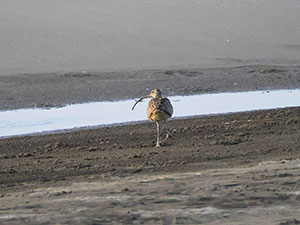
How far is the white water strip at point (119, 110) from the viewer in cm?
1145

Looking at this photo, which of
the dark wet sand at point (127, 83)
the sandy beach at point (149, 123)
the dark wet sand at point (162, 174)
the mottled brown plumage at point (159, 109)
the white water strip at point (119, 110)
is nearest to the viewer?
the dark wet sand at point (162, 174)

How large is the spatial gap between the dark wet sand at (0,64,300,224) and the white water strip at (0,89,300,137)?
71 cm

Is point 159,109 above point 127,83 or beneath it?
beneath

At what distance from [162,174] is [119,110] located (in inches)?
197

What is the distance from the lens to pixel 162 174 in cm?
762

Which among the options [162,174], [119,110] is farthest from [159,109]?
[119,110]

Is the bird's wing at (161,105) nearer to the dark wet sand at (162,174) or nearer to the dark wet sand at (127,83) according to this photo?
the dark wet sand at (162,174)

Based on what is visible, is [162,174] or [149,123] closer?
[162,174]

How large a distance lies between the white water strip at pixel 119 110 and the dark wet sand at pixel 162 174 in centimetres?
71

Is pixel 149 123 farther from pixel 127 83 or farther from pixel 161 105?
pixel 127 83

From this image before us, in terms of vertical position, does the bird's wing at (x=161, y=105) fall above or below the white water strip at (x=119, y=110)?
below

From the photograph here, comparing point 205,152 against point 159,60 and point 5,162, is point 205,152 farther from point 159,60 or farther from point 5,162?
point 159,60

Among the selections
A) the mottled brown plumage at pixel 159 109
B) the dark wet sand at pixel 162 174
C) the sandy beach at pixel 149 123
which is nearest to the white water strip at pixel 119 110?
the sandy beach at pixel 149 123

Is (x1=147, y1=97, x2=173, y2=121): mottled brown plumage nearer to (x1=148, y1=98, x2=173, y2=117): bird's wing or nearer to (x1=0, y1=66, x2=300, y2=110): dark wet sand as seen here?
(x1=148, y1=98, x2=173, y2=117): bird's wing
